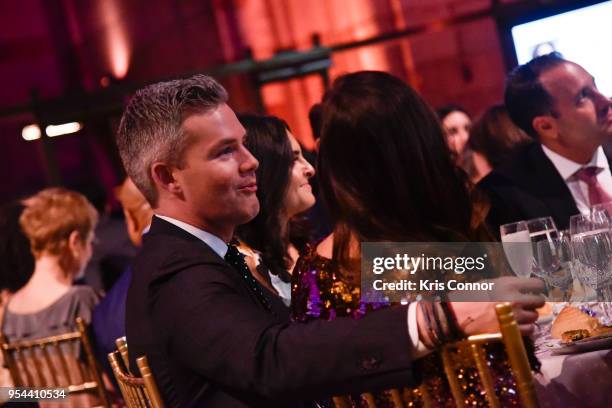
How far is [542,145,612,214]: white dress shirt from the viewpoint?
2.98m

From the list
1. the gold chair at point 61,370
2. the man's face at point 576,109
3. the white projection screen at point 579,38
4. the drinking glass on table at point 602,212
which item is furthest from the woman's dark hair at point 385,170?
the gold chair at point 61,370

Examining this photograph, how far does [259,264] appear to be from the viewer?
8.84 feet

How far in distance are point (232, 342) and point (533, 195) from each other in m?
1.94

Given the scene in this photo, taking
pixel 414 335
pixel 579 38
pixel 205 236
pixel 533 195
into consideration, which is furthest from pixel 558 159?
pixel 414 335

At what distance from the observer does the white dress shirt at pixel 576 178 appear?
298 centimetres

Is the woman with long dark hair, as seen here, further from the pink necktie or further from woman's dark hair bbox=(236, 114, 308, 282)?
the pink necktie

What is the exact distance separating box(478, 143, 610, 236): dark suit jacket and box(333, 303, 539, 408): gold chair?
1.45 meters

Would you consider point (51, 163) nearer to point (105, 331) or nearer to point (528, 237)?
point (105, 331)

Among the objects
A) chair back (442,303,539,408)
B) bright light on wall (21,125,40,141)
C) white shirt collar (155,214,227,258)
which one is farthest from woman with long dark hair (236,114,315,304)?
bright light on wall (21,125,40,141)

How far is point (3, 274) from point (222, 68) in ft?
12.5

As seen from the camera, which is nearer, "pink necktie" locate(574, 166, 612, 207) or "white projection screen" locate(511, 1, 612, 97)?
"white projection screen" locate(511, 1, 612, 97)

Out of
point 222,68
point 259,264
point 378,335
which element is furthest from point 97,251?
point 378,335

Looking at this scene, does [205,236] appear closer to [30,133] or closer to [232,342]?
[232,342]

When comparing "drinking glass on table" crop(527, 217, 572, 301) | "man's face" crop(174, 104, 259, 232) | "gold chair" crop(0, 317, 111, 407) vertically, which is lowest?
"gold chair" crop(0, 317, 111, 407)
